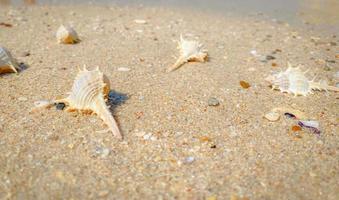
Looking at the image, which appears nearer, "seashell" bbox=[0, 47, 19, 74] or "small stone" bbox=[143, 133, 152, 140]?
"small stone" bbox=[143, 133, 152, 140]

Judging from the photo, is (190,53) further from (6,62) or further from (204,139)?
(6,62)

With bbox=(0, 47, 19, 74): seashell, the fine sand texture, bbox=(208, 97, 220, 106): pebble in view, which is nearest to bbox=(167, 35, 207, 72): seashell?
the fine sand texture

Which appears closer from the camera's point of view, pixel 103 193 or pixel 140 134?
pixel 103 193

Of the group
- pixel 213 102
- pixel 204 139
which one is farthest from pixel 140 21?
pixel 204 139

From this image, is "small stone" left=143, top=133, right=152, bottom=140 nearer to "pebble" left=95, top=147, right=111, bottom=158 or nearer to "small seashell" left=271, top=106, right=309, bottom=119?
"pebble" left=95, top=147, right=111, bottom=158

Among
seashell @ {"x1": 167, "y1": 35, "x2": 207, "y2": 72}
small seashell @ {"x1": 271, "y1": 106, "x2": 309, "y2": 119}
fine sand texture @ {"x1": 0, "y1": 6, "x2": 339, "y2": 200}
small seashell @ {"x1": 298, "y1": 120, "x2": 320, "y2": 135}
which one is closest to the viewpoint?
fine sand texture @ {"x1": 0, "y1": 6, "x2": 339, "y2": 200}

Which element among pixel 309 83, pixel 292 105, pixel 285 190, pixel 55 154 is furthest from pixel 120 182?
pixel 309 83

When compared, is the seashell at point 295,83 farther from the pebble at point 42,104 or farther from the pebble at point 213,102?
the pebble at point 42,104
